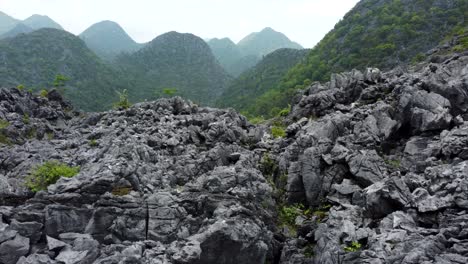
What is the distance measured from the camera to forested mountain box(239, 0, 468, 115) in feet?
286

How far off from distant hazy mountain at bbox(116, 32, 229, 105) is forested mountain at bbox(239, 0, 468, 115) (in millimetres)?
47122

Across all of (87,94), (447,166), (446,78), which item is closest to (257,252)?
(447,166)

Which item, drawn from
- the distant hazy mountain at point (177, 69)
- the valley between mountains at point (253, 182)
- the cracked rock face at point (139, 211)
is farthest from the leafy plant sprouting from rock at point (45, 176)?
the distant hazy mountain at point (177, 69)

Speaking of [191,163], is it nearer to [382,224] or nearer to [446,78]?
[382,224]

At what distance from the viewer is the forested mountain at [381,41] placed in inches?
3438

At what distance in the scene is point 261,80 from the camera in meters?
128

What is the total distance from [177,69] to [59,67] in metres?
55.3

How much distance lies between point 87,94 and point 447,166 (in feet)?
359

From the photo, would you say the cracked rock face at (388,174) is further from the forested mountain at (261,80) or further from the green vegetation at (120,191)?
the forested mountain at (261,80)

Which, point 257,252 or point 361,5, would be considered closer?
point 257,252

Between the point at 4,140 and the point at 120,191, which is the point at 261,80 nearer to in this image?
the point at 4,140

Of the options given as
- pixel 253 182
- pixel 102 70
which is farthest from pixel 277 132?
pixel 102 70

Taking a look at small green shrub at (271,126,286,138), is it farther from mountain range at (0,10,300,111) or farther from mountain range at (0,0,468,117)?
mountain range at (0,10,300,111)

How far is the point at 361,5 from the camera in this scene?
124m
